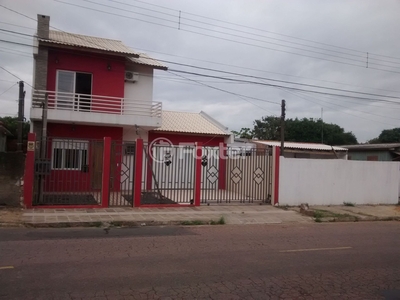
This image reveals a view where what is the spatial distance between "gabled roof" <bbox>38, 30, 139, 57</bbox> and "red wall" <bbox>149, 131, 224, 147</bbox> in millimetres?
4257

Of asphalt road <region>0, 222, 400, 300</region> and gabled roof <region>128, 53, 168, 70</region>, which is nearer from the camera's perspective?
asphalt road <region>0, 222, 400, 300</region>

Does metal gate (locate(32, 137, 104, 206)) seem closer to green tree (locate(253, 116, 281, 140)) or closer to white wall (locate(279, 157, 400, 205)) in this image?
white wall (locate(279, 157, 400, 205))

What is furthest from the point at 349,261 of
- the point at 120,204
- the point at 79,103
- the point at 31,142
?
the point at 79,103

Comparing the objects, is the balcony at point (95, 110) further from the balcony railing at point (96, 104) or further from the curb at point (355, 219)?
the curb at point (355, 219)

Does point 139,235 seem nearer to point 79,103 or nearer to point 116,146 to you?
point 116,146

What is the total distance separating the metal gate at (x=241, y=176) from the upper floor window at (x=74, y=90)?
21.6 ft

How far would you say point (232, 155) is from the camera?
16000 mm

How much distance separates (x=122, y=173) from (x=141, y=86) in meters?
7.44

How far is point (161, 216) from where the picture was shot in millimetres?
12195

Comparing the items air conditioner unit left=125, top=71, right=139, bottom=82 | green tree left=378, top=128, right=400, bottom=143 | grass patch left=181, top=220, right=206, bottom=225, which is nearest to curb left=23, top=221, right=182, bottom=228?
grass patch left=181, top=220, right=206, bottom=225

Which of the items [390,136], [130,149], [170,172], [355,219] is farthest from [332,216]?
[390,136]

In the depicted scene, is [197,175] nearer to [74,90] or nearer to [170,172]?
[170,172]

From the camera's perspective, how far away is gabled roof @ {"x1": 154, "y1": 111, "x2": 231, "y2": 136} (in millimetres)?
20656

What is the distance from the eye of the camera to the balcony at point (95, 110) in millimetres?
16547
